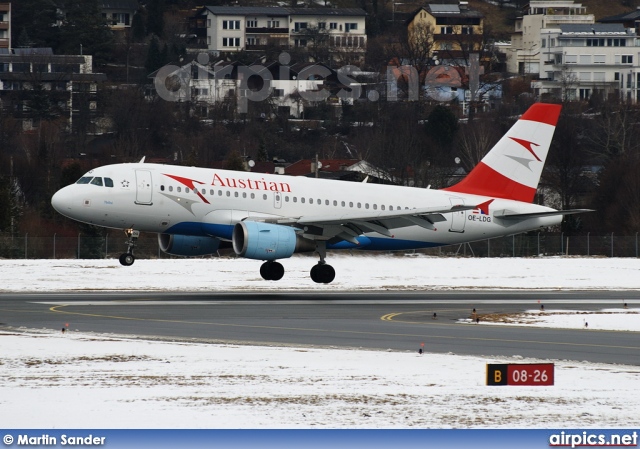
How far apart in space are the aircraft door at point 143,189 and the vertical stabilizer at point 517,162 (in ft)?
45.6

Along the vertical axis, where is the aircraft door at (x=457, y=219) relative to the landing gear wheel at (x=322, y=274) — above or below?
above

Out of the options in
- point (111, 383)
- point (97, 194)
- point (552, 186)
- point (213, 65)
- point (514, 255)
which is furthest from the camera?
point (213, 65)

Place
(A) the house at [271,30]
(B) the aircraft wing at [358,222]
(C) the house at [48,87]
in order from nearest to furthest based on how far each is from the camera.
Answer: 1. (B) the aircraft wing at [358,222]
2. (C) the house at [48,87]
3. (A) the house at [271,30]

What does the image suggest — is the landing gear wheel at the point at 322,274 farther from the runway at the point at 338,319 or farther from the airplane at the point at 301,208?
the runway at the point at 338,319

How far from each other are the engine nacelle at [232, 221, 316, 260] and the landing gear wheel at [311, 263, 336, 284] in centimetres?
431

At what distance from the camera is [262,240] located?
42.6 metres

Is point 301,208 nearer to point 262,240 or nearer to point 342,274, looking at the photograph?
point 262,240

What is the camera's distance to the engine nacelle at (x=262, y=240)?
1671 inches

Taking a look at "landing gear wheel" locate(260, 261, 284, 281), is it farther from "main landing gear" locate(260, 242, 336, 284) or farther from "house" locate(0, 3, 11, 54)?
"house" locate(0, 3, 11, 54)

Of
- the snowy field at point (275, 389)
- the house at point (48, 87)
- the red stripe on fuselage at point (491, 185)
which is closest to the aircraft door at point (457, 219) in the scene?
the red stripe on fuselage at point (491, 185)

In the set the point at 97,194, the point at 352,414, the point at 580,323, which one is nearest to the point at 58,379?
the point at 352,414

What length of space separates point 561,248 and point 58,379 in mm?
56893

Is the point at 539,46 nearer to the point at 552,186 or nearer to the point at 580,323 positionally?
the point at 552,186

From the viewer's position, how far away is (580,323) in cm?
3481
